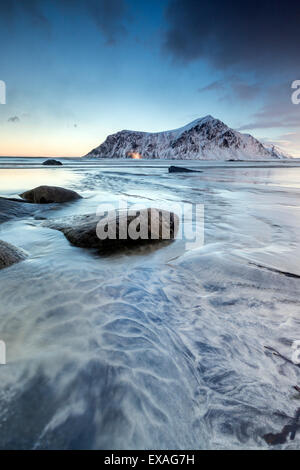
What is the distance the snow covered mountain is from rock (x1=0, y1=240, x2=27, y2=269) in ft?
547

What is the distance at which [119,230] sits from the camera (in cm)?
347

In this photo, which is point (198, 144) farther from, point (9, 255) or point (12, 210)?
point (9, 255)

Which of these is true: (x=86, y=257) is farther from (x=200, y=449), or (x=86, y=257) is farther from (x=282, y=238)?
(x=282, y=238)

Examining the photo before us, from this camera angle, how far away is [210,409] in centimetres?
113

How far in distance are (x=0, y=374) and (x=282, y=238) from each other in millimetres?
4058

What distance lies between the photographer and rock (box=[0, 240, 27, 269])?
266 centimetres

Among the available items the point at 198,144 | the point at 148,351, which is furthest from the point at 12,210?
the point at 198,144

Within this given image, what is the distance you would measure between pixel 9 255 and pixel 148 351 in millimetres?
2267

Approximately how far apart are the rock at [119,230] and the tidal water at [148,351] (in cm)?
48

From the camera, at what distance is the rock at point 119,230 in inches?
133

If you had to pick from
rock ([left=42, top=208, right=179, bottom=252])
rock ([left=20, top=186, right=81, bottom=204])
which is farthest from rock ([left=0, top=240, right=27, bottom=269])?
rock ([left=20, top=186, right=81, bottom=204])

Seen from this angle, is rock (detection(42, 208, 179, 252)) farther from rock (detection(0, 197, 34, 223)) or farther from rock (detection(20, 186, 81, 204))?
rock (detection(20, 186, 81, 204))

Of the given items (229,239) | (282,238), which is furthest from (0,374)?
(282,238)

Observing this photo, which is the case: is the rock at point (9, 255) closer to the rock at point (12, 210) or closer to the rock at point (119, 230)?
the rock at point (119, 230)
